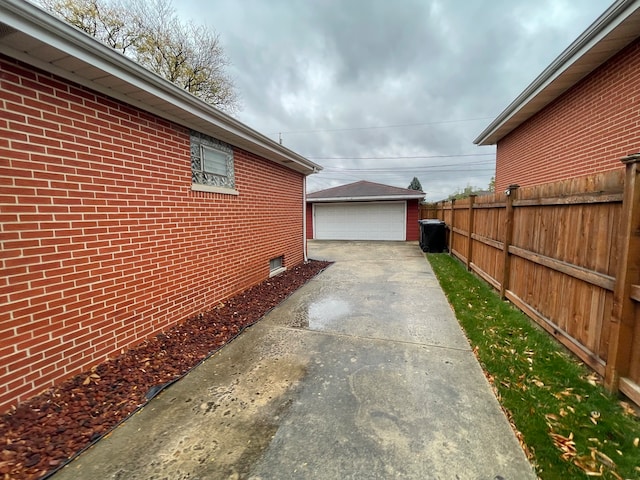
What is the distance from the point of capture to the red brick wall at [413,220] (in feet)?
47.0

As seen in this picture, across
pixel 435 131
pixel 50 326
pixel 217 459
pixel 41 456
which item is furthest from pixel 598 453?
pixel 435 131

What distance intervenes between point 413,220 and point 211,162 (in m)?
12.0

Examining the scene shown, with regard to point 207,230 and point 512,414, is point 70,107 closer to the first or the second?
point 207,230

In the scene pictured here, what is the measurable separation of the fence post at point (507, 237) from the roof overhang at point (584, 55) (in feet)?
6.64

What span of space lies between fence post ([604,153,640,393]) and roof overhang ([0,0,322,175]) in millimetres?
4438

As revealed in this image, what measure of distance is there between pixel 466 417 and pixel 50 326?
3.57 meters

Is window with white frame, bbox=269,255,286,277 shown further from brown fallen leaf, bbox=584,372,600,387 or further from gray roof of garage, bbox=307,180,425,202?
gray roof of garage, bbox=307,180,425,202

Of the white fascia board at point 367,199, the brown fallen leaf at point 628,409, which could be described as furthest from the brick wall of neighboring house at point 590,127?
the white fascia board at point 367,199

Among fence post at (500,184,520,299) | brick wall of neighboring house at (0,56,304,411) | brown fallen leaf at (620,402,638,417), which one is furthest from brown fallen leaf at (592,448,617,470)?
brick wall of neighboring house at (0,56,304,411)

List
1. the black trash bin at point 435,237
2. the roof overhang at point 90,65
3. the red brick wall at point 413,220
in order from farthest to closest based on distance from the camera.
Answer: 1. the red brick wall at point 413,220
2. the black trash bin at point 435,237
3. the roof overhang at point 90,65

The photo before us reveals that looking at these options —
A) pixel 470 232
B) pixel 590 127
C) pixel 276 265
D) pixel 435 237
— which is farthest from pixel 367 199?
pixel 590 127

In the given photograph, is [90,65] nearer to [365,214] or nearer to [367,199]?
[367,199]

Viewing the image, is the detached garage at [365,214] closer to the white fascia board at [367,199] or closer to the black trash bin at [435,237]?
the white fascia board at [367,199]

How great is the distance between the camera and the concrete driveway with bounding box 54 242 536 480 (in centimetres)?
169
